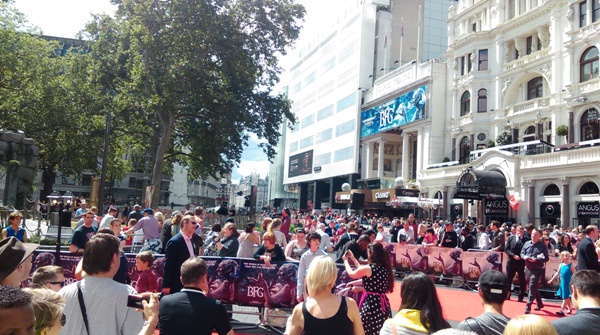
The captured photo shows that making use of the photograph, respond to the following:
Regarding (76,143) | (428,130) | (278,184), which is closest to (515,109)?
(428,130)

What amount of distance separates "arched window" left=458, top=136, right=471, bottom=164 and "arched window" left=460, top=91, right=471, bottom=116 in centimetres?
240

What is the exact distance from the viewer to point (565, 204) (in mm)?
31766

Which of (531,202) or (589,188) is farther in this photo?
(531,202)

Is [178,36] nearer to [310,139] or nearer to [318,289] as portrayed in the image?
[318,289]

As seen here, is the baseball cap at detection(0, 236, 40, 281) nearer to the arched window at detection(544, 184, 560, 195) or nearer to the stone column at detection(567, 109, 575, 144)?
the arched window at detection(544, 184, 560, 195)

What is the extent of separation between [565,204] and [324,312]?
3247cm

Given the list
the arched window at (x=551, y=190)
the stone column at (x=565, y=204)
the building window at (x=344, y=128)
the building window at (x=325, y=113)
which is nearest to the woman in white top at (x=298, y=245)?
the stone column at (x=565, y=204)

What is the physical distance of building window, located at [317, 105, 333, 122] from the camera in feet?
249

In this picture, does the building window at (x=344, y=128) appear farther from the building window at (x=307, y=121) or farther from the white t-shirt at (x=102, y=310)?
the white t-shirt at (x=102, y=310)

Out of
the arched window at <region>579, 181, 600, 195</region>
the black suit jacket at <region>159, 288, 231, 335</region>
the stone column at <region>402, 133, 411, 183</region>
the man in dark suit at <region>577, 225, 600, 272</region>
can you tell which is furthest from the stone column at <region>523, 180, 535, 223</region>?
the black suit jacket at <region>159, 288, 231, 335</region>

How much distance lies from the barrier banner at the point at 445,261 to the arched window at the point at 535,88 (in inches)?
1067

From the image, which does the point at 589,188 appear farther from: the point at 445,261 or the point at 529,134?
the point at 445,261

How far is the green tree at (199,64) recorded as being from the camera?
29.3m

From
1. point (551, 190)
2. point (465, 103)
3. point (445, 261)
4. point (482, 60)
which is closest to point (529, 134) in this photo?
point (551, 190)
